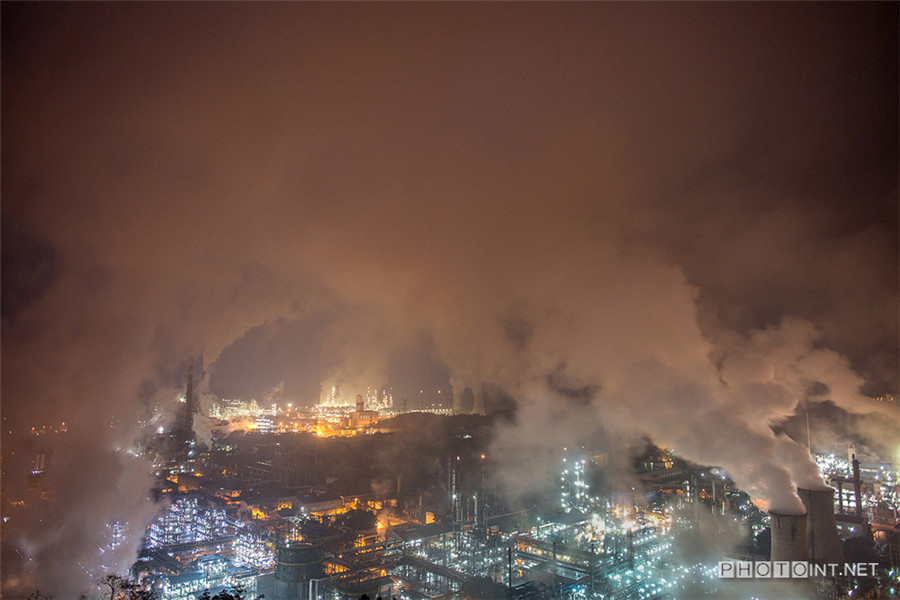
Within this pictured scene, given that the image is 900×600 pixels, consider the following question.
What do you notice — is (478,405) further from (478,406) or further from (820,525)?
(820,525)

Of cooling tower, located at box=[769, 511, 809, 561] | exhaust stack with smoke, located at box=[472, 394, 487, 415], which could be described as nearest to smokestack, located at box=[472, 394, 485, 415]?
exhaust stack with smoke, located at box=[472, 394, 487, 415]

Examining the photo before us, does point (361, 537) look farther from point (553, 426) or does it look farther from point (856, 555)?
point (856, 555)

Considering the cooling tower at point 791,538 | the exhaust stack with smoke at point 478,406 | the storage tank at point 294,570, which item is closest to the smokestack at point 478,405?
the exhaust stack with smoke at point 478,406

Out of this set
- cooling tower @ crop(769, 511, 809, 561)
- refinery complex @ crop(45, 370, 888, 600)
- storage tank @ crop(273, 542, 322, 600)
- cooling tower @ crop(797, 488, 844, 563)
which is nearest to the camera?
cooling tower @ crop(769, 511, 809, 561)

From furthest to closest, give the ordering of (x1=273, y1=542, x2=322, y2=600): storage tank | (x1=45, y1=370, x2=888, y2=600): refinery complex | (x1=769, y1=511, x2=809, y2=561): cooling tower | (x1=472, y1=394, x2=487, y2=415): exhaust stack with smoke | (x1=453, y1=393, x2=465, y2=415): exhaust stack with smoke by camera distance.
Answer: (x1=453, y1=393, x2=465, y2=415): exhaust stack with smoke < (x1=472, y1=394, x2=487, y2=415): exhaust stack with smoke < (x1=273, y1=542, x2=322, y2=600): storage tank < (x1=45, y1=370, x2=888, y2=600): refinery complex < (x1=769, y1=511, x2=809, y2=561): cooling tower

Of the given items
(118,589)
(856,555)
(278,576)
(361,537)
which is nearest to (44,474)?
(118,589)

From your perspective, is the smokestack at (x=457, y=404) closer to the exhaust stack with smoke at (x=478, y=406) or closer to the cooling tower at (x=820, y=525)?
the exhaust stack with smoke at (x=478, y=406)

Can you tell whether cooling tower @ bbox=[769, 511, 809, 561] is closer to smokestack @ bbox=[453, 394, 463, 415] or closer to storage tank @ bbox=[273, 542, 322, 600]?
storage tank @ bbox=[273, 542, 322, 600]
